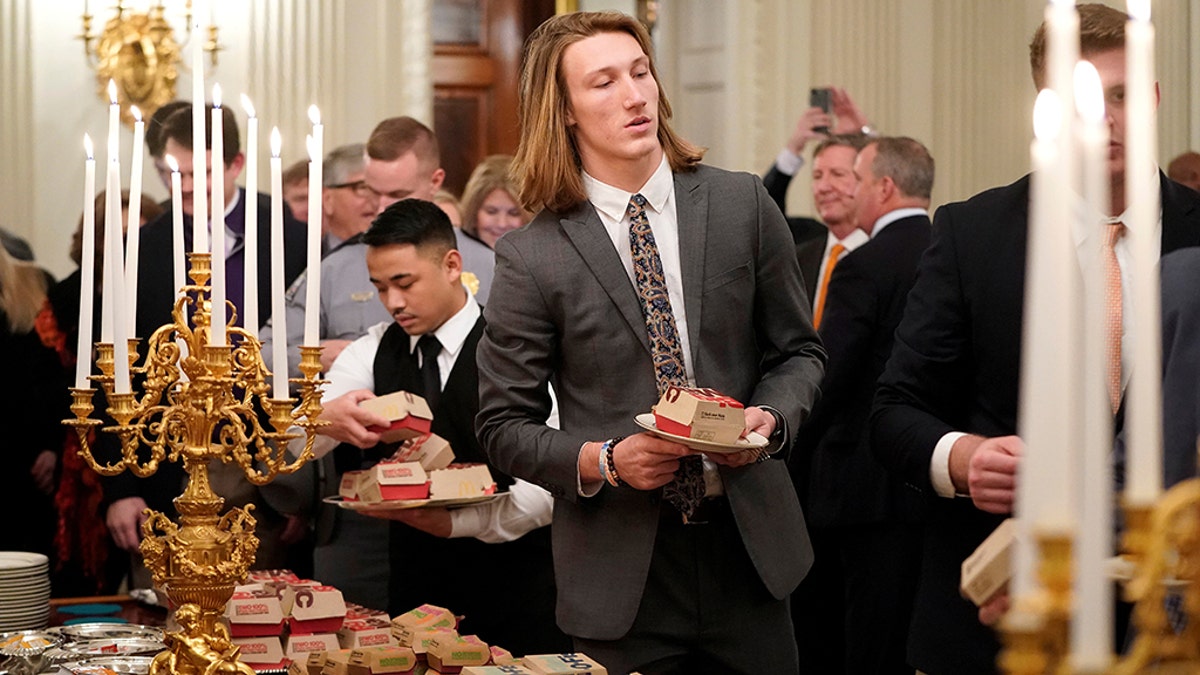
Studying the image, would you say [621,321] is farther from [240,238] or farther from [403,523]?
[240,238]

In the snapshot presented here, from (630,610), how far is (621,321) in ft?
1.60

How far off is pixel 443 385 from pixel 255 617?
3.55 feet

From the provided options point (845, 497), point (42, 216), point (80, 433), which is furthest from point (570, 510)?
point (42, 216)

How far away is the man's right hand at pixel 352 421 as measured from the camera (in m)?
3.26

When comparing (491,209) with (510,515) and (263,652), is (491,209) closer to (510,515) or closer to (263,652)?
(510,515)

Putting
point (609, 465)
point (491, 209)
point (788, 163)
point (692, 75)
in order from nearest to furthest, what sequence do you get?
point (609, 465) < point (491, 209) < point (788, 163) < point (692, 75)

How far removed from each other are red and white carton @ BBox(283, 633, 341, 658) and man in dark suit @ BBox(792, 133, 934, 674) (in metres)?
2.35

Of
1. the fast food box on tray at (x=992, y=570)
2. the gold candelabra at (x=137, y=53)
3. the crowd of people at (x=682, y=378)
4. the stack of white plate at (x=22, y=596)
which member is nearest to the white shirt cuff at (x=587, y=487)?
the crowd of people at (x=682, y=378)

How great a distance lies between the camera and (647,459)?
90.4 inches

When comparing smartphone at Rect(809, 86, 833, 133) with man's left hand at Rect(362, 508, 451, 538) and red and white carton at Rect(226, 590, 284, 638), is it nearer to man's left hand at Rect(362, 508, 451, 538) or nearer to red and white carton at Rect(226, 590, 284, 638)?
man's left hand at Rect(362, 508, 451, 538)

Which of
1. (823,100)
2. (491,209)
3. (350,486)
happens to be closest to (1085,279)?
(350,486)

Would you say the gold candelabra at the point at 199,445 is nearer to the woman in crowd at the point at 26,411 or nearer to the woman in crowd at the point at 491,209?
the woman in crowd at the point at 26,411

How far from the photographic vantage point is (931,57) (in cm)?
820

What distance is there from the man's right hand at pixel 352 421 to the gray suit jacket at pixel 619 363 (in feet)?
2.28
